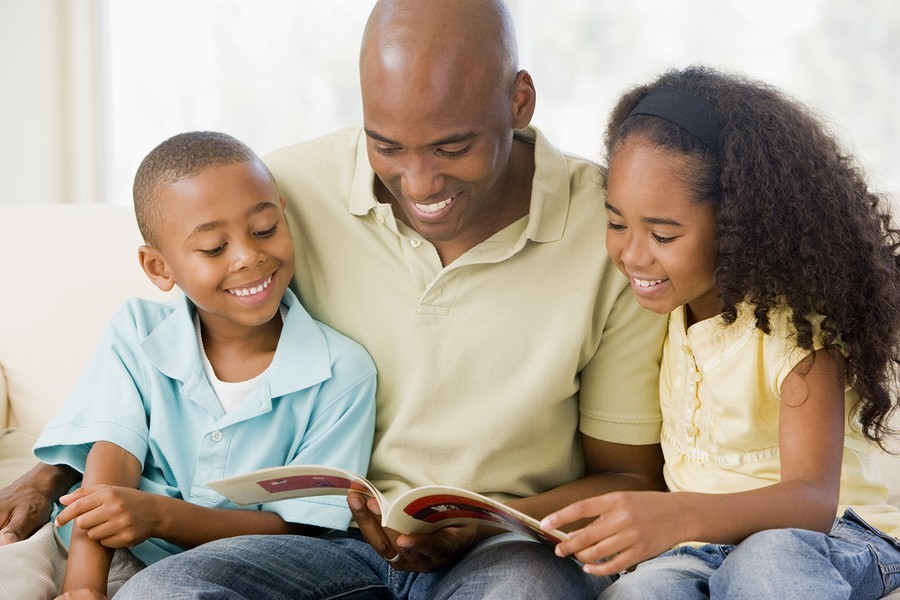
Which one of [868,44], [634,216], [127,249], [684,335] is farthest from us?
[868,44]

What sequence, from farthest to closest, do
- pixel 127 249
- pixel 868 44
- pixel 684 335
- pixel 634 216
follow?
pixel 868 44
pixel 127 249
pixel 684 335
pixel 634 216

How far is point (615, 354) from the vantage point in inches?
70.5

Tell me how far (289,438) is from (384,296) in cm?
29

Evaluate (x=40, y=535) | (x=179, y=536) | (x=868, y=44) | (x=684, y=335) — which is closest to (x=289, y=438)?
(x=179, y=536)

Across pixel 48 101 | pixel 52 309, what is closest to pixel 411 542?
pixel 52 309

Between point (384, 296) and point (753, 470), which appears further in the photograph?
point (384, 296)

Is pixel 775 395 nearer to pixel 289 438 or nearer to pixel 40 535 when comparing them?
pixel 289 438

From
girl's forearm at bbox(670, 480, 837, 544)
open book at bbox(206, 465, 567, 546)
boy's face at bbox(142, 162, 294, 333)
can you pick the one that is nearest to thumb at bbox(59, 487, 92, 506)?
open book at bbox(206, 465, 567, 546)

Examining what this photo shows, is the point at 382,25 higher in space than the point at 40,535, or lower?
higher

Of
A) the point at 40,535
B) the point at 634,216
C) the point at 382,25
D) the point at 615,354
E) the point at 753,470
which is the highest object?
the point at 382,25

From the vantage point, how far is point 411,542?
60.5 inches

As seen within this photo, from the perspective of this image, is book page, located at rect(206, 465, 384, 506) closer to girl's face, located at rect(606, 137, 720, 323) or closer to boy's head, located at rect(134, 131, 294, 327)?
boy's head, located at rect(134, 131, 294, 327)

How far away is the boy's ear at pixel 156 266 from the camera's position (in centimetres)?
182

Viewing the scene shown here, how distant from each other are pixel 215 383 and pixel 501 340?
1.64 feet
